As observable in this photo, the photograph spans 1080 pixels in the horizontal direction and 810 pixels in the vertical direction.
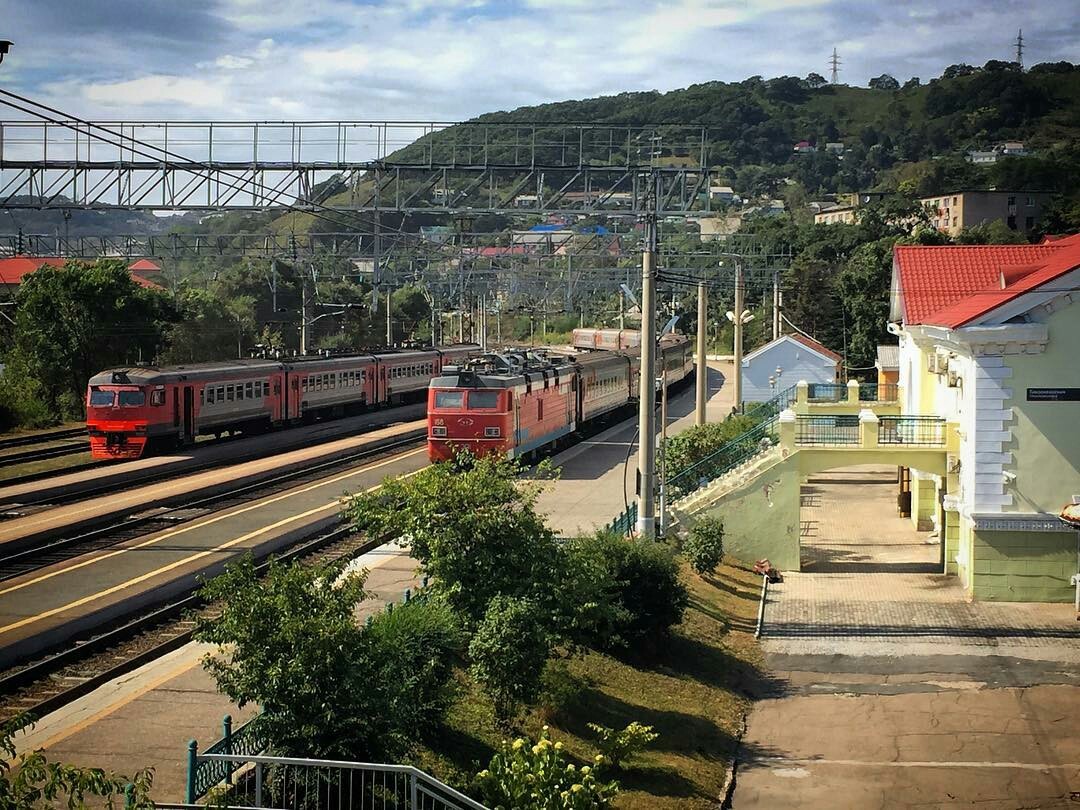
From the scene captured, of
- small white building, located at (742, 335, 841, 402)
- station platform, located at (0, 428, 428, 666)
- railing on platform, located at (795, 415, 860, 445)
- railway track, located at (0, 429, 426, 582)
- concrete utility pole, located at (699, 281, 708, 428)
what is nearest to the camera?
station platform, located at (0, 428, 428, 666)

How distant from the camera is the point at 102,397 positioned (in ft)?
119

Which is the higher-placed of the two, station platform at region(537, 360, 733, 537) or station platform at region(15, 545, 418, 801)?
station platform at region(15, 545, 418, 801)

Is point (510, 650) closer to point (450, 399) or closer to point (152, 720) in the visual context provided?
point (152, 720)

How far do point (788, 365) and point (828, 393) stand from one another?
43.7 feet

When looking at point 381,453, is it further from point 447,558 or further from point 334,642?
point 334,642

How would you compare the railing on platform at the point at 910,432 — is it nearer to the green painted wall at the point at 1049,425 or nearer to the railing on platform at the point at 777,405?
the green painted wall at the point at 1049,425

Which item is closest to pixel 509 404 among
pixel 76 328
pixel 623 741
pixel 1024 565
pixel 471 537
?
pixel 1024 565

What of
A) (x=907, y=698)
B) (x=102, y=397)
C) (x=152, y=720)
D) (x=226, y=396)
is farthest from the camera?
(x=226, y=396)

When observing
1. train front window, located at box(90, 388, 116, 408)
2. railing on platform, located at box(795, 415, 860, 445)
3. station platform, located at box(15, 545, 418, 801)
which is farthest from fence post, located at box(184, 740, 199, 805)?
train front window, located at box(90, 388, 116, 408)

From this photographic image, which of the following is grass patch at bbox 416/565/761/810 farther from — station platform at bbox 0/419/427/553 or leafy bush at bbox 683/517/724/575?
station platform at bbox 0/419/427/553

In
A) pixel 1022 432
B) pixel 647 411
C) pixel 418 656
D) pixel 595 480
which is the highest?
pixel 647 411

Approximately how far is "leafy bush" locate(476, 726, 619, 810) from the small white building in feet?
128

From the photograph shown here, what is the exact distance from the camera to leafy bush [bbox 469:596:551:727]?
14.2 m

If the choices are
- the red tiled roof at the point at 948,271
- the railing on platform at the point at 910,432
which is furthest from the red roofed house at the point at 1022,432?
the red tiled roof at the point at 948,271
